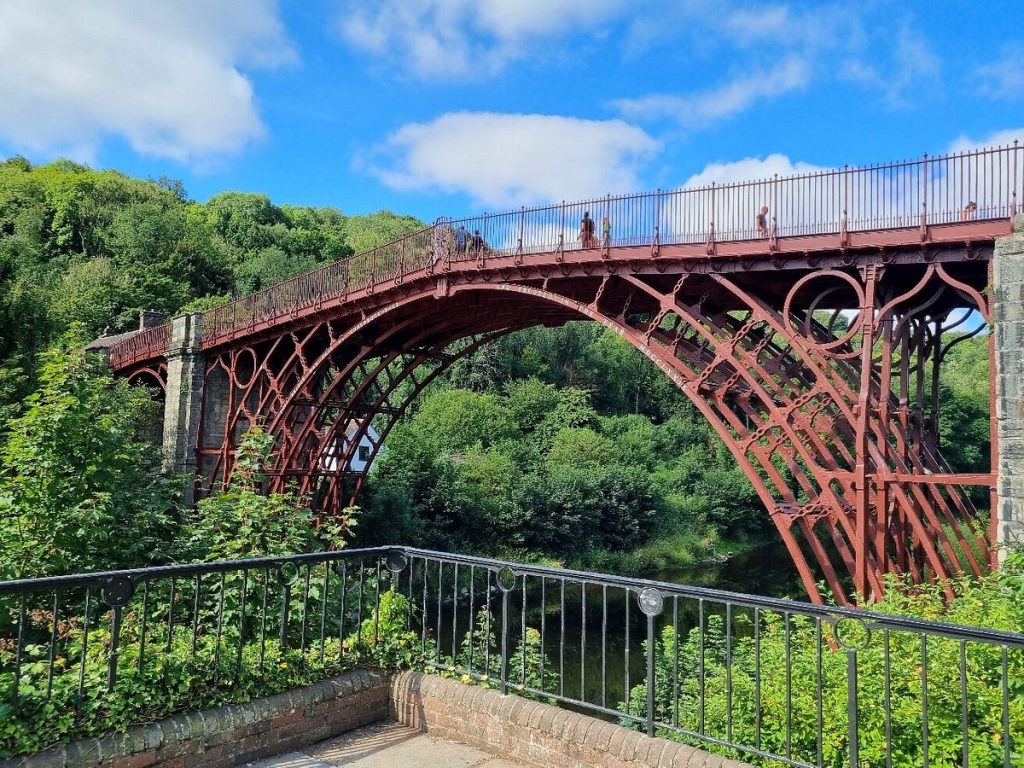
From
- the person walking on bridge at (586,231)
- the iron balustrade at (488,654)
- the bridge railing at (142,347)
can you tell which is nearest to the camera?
the iron balustrade at (488,654)

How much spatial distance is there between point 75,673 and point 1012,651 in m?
5.35

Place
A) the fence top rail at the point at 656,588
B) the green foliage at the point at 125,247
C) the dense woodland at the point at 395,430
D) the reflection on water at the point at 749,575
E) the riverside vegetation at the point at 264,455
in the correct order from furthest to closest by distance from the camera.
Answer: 1. the green foliage at the point at 125,247
2. the reflection on water at the point at 749,575
3. the dense woodland at the point at 395,430
4. the riverside vegetation at the point at 264,455
5. the fence top rail at the point at 656,588

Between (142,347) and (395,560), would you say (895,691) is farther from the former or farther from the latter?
(142,347)

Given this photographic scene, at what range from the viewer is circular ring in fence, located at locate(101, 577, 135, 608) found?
142 inches

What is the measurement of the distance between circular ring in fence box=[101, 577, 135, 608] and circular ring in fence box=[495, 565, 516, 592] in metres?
1.94

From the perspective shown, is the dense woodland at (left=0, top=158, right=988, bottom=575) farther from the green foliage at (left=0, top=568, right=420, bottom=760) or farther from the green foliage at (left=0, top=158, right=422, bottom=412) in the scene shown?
the green foliage at (left=0, top=568, right=420, bottom=760)

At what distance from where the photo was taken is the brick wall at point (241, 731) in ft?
11.3

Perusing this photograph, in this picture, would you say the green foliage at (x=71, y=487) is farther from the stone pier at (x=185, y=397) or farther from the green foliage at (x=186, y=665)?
the stone pier at (x=185, y=397)

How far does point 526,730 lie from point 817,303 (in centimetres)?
810

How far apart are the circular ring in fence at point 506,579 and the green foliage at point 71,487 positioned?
436 cm

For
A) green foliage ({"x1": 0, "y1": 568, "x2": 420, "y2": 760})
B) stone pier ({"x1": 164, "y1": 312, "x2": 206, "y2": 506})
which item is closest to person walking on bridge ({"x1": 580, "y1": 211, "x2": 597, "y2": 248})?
green foliage ({"x1": 0, "y1": 568, "x2": 420, "y2": 760})

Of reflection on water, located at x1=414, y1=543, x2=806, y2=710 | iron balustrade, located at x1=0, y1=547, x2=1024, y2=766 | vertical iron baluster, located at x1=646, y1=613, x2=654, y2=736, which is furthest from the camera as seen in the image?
reflection on water, located at x1=414, y1=543, x2=806, y2=710

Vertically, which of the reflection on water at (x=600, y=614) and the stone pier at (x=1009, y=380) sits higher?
the stone pier at (x=1009, y=380)

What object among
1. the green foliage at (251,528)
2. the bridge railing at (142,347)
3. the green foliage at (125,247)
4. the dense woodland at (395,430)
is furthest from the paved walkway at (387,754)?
the green foliage at (125,247)
